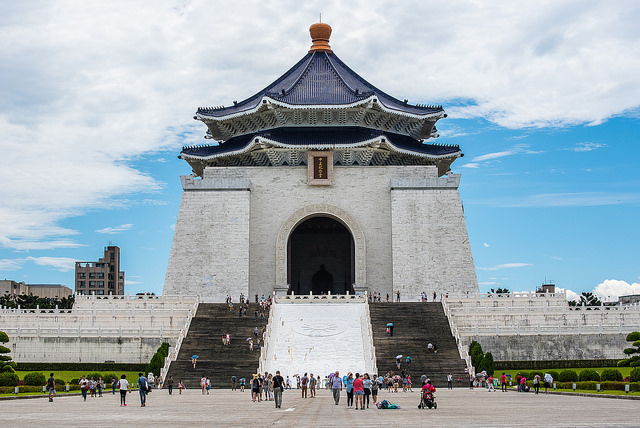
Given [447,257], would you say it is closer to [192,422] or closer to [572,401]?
[572,401]

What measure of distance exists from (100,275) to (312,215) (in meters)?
58.6

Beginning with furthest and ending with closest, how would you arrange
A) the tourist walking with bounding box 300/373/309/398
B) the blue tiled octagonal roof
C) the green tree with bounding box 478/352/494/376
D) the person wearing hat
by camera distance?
the blue tiled octagonal roof, the green tree with bounding box 478/352/494/376, the tourist walking with bounding box 300/373/309/398, the person wearing hat

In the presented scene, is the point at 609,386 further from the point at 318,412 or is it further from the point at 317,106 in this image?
the point at 317,106

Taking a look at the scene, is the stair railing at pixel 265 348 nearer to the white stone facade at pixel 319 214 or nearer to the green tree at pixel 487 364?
Result: the green tree at pixel 487 364

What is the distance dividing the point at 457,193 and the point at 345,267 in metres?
11.1

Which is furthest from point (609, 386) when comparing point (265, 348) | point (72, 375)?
point (72, 375)

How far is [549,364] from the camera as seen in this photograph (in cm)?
3353

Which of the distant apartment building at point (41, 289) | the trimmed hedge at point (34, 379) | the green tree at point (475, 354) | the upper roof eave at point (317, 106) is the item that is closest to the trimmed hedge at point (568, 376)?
the green tree at point (475, 354)

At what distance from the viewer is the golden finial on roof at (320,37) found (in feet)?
176

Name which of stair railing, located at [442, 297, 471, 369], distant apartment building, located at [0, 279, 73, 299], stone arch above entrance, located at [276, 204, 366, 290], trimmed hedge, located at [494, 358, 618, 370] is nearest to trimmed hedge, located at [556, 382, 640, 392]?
stair railing, located at [442, 297, 471, 369]

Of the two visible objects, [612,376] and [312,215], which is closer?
[612,376]

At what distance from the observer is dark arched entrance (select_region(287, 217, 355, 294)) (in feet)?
180

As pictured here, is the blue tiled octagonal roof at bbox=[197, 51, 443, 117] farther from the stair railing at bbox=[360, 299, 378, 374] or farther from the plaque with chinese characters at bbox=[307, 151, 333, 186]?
the stair railing at bbox=[360, 299, 378, 374]

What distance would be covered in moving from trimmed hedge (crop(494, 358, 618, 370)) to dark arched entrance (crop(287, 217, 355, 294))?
21.8 metres
